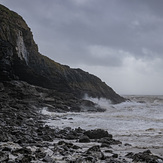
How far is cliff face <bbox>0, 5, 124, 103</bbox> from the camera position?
38.1 m

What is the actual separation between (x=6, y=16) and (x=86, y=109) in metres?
27.7

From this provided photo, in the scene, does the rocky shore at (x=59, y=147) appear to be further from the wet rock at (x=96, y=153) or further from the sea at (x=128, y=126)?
the sea at (x=128, y=126)

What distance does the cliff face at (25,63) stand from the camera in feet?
125

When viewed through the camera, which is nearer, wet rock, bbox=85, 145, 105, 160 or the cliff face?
wet rock, bbox=85, 145, 105, 160

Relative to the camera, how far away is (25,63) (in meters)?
42.6

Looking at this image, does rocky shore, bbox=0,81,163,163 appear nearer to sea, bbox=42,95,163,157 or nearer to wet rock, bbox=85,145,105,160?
wet rock, bbox=85,145,105,160

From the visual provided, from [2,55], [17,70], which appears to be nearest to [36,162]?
[2,55]

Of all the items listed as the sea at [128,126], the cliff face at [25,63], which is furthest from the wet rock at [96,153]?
the cliff face at [25,63]

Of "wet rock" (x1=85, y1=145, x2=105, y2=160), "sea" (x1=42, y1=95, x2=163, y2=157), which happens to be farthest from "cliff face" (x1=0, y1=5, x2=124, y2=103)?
"wet rock" (x1=85, y1=145, x2=105, y2=160)

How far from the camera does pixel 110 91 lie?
72.6 metres

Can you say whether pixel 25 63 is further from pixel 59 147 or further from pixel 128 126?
pixel 59 147

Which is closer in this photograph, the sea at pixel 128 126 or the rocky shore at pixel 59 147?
the rocky shore at pixel 59 147

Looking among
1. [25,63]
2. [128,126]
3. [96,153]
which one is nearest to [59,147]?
[96,153]

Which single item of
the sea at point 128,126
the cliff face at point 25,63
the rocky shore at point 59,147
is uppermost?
the cliff face at point 25,63
